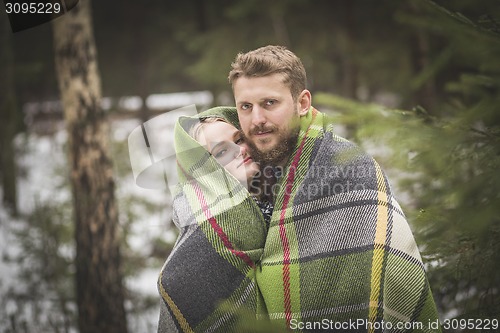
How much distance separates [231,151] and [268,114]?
11.8 inches

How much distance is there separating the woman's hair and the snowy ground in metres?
4.13

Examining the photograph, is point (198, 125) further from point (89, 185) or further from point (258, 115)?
point (89, 185)

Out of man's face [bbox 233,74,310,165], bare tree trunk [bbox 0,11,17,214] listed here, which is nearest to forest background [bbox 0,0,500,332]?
bare tree trunk [bbox 0,11,17,214]

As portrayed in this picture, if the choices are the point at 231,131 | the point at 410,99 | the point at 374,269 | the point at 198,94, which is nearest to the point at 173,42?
the point at 198,94

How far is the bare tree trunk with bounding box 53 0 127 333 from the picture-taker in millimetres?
4711

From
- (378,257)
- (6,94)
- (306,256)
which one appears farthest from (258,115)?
(6,94)

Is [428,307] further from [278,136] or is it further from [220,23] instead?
[220,23]

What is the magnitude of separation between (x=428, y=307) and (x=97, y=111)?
13.3 ft

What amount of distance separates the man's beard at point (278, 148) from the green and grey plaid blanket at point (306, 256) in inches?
2.8

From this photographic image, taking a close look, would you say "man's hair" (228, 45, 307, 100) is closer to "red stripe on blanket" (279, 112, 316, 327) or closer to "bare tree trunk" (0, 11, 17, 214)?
"red stripe on blanket" (279, 112, 316, 327)

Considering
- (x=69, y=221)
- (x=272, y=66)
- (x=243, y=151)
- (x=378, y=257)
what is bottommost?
(x=69, y=221)

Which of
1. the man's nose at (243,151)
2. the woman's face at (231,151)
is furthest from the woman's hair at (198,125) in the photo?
the man's nose at (243,151)

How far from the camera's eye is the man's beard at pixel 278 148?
215cm

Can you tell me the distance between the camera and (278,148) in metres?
2.15
